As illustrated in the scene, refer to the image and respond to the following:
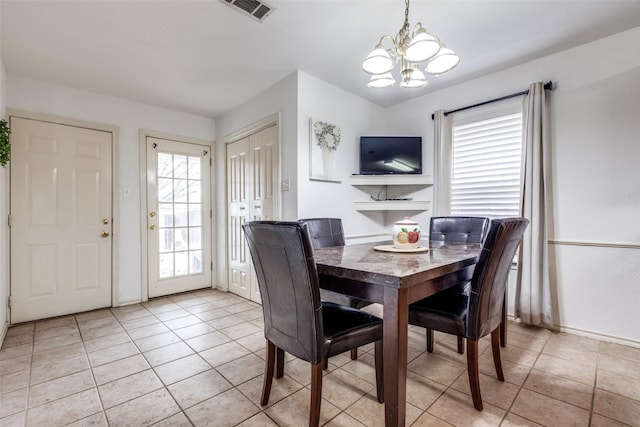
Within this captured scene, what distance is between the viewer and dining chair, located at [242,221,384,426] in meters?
1.23

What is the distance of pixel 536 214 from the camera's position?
102 inches

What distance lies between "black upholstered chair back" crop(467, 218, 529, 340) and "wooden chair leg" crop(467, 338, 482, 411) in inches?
2.4

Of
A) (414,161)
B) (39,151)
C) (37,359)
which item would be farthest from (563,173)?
(39,151)

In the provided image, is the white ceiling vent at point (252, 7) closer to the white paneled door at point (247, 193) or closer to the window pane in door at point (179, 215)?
the white paneled door at point (247, 193)

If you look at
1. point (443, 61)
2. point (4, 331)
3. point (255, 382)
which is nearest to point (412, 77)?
point (443, 61)

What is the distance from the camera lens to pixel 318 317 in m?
1.27

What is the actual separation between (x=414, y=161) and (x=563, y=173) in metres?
1.37

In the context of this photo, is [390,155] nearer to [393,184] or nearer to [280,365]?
[393,184]

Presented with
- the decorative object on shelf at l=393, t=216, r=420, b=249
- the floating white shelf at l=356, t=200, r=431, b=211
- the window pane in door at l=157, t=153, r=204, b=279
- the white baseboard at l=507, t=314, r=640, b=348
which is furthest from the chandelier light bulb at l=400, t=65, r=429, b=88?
the window pane in door at l=157, t=153, r=204, b=279

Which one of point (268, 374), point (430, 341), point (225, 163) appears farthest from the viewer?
point (225, 163)

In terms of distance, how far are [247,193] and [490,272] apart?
282cm

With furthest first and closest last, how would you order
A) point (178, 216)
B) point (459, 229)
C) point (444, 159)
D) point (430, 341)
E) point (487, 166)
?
1. point (178, 216)
2. point (444, 159)
3. point (487, 166)
4. point (459, 229)
5. point (430, 341)

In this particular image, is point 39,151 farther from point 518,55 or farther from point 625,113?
point 625,113

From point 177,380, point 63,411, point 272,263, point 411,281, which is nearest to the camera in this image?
point 411,281
